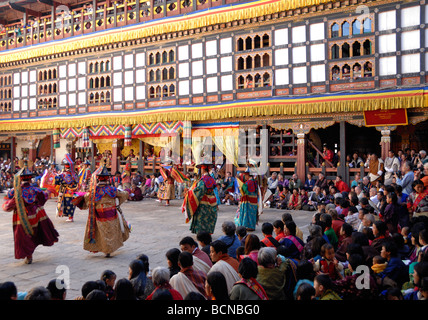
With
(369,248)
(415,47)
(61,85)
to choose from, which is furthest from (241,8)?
(369,248)

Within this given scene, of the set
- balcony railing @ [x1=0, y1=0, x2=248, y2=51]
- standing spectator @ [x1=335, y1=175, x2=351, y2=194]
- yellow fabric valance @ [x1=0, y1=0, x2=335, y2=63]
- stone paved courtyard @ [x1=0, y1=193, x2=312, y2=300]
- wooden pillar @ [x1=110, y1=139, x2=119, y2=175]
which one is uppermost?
balcony railing @ [x1=0, y1=0, x2=248, y2=51]

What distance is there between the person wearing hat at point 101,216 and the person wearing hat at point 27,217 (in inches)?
25.0

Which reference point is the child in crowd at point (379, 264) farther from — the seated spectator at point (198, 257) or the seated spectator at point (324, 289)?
the seated spectator at point (198, 257)

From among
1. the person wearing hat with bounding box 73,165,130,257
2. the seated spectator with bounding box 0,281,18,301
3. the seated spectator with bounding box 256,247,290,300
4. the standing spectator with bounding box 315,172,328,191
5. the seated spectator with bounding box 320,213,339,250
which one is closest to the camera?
the seated spectator with bounding box 0,281,18,301

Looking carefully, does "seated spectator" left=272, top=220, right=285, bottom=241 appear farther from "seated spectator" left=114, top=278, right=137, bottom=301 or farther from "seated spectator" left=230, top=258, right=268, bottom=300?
"seated spectator" left=114, top=278, right=137, bottom=301

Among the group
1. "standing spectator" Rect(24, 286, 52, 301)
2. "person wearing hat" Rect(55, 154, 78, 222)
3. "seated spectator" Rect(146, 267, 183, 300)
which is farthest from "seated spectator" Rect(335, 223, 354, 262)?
"person wearing hat" Rect(55, 154, 78, 222)

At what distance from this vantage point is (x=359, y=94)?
1376 centimetres

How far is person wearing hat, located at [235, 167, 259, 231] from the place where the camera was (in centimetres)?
952

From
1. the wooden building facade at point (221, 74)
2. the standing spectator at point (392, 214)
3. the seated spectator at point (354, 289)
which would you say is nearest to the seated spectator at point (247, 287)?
the seated spectator at point (354, 289)

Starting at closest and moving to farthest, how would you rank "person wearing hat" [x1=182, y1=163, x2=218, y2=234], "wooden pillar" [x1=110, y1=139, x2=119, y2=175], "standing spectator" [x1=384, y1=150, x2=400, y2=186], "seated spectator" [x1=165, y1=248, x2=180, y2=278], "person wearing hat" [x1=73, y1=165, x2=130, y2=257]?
"seated spectator" [x1=165, y1=248, x2=180, y2=278] < "person wearing hat" [x1=73, y1=165, x2=130, y2=257] < "person wearing hat" [x1=182, y1=163, x2=218, y2=234] < "standing spectator" [x1=384, y1=150, x2=400, y2=186] < "wooden pillar" [x1=110, y1=139, x2=119, y2=175]

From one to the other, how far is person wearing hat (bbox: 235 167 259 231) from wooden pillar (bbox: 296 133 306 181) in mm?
5696

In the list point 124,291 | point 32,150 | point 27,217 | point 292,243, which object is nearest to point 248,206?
point 292,243

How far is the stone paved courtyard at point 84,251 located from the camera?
6000mm

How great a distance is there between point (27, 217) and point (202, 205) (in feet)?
11.5
